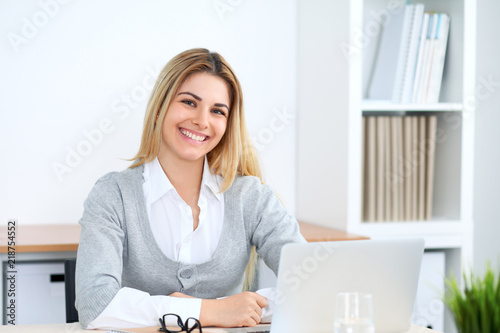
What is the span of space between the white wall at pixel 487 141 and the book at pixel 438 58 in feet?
1.52

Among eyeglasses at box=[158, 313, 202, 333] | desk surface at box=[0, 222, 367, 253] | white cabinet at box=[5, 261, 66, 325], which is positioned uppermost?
desk surface at box=[0, 222, 367, 253]

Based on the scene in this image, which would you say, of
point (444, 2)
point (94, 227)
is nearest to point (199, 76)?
point (94, 227)

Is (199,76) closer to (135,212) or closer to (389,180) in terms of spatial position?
(135,212)

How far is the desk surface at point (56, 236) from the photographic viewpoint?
2002mm

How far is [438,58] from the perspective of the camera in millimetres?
2506

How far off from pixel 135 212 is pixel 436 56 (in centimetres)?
146

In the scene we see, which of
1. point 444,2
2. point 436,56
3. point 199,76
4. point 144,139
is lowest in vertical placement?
point 144,139

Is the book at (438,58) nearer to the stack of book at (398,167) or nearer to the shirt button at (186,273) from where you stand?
the stack of book at (398,167)

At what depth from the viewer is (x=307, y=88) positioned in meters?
2.71

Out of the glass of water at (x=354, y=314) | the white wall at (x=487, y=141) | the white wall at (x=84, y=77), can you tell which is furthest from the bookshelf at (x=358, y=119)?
the glass of water at (x=354, y=314)

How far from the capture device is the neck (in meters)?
1.88

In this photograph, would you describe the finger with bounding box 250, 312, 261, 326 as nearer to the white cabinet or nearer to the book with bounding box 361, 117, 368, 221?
the white cabinet

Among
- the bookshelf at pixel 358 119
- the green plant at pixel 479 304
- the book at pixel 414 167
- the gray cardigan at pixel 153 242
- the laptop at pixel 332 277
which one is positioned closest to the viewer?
the green plant at pixel 479 304

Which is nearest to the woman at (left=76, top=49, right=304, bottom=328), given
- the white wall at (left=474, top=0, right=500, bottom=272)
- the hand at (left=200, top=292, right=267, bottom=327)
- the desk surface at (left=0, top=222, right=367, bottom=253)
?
the hand at (left=200, top=292, right=267, bottom=327)
